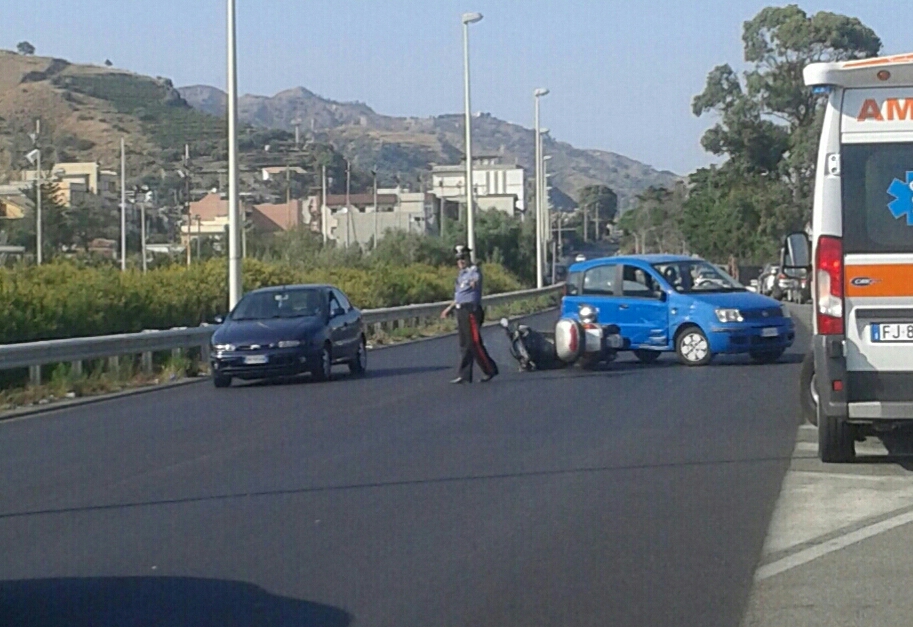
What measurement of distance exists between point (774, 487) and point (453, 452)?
3.14m

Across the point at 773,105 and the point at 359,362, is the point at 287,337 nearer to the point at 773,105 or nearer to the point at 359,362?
the point at 359,362

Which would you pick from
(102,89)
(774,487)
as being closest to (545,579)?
(774,487)

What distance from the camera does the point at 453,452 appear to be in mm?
13242

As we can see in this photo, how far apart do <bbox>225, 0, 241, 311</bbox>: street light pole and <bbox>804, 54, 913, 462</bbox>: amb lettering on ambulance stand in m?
16.9

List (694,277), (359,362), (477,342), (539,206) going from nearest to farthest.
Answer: (477,342) < (359,362) < (694,277) < (539,206)

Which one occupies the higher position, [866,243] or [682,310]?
[866,243]

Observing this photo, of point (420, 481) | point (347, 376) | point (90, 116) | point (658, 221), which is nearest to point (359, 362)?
point (347, 376)

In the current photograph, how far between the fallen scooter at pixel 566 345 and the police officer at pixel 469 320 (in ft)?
4.38

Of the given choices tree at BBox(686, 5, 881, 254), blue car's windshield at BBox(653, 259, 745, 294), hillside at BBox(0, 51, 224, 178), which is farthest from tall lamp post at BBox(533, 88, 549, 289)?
hillside at BBox(0, 51, 224, 178)

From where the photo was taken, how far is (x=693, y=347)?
893 inches

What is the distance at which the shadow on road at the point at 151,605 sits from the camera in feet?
23.7

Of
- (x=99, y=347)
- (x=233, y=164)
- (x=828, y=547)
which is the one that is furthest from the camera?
(x=233, y=164)

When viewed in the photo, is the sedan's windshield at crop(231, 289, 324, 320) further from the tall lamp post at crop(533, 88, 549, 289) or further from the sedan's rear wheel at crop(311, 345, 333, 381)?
the tall lamp post at crop(533, 88, 549, 289)

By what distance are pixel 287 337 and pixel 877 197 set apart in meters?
11.7
